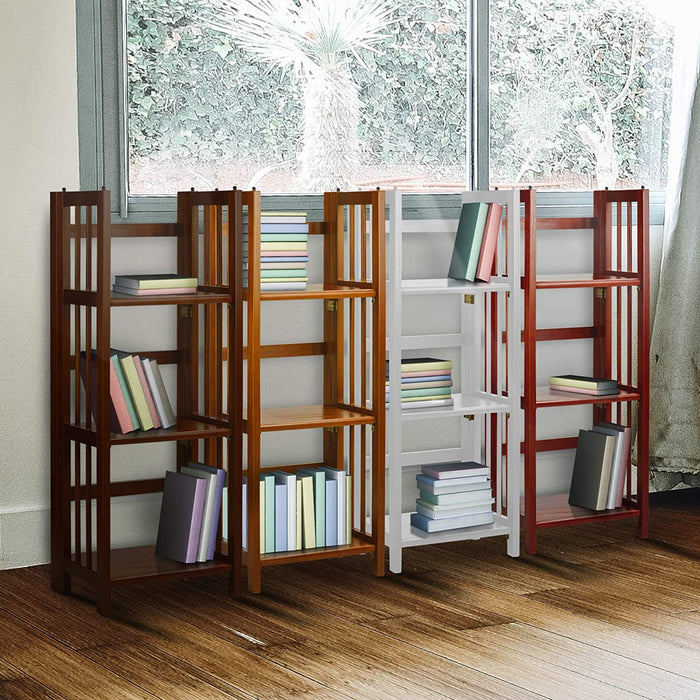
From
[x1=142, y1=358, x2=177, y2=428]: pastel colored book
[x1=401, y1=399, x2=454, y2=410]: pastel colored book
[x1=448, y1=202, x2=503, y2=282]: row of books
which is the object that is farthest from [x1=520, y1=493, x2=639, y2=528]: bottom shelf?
[x1=142, y1=358, x2=177, y2=428]: pastel colored book

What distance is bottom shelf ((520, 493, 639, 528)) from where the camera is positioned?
3811 millimetres

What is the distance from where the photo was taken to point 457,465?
370 centimetres

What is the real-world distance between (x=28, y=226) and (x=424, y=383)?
1.32 metres

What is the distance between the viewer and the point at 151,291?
312 cm

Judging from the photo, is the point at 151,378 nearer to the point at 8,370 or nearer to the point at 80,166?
the point at 8,370

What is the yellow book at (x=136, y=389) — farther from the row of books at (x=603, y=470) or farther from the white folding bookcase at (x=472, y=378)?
the row of books at (x=603, y=470)

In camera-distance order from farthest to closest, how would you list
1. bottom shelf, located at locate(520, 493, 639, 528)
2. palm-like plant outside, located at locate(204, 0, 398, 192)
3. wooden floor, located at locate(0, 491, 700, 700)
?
bottom shelf, located at locate(520, 493, 639, 528), palm-like plant outside, located at locate(204, 0, 398, 192), wooden floor, located at locate(0, 491, 700, 700)

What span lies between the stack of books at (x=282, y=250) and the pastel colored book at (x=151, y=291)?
222 mm

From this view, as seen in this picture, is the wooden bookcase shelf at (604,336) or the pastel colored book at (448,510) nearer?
the pastel colored book at (448,510)

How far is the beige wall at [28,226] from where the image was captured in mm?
3359

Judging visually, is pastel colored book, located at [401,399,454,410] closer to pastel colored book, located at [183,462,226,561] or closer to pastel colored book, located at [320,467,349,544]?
pastel colored book, located at [320,467,349,544]

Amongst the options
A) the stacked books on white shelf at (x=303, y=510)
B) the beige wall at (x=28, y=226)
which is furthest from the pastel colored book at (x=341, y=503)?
the beige wall at (x=28, y=226)

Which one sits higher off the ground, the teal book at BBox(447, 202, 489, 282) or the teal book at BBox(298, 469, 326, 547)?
the teal book at BBox(447, 202, 489, 282)

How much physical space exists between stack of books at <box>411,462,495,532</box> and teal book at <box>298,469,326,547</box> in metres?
0.37
